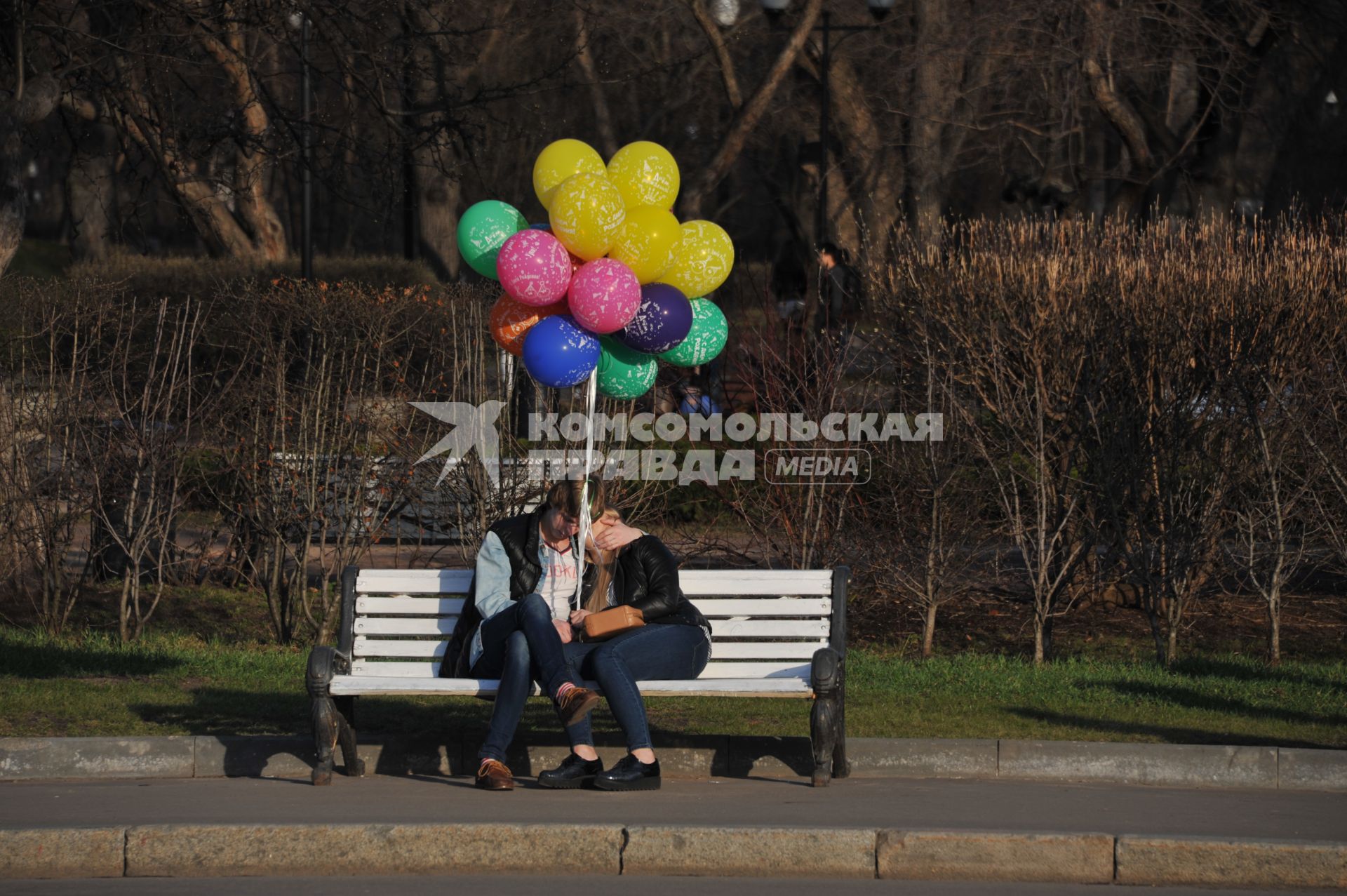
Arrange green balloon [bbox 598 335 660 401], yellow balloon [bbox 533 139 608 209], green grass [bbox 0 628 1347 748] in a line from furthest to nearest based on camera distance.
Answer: green balloon [bbox 598 335 660 401] < yellow balloon [bbox 533 139 608 209] < green grass [bbox 0 628 1347 748]

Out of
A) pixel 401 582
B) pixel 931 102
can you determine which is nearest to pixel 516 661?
pixel 401 582

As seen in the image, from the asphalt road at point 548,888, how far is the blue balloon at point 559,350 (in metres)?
2.42

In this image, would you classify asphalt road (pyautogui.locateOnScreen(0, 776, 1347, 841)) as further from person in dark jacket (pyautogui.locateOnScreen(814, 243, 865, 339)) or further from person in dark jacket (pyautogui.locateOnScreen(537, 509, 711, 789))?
person in dark jacket (pyautogui.locateOnScreen(814, 243, 865, 339))

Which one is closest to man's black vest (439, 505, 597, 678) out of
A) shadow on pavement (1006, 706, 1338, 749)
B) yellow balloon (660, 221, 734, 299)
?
yellow balloon (660, 221, 734, 299)


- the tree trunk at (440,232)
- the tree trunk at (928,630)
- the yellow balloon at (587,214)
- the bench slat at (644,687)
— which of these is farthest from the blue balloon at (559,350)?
the tree trunk at (440,232)

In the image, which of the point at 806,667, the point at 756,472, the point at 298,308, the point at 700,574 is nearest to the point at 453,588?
the point at 700,574

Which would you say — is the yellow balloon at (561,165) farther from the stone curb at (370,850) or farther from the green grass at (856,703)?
the stone curb at (370,850)

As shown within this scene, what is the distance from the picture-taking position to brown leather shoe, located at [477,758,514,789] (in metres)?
6.39

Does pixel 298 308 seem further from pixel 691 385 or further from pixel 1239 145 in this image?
pixel 1239 145

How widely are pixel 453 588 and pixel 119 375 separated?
3888mm

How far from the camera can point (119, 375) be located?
10.2 metres

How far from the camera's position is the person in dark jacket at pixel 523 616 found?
6.54 meters

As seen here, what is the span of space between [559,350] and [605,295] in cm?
34

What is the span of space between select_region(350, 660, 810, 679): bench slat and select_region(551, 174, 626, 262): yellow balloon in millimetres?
1892
